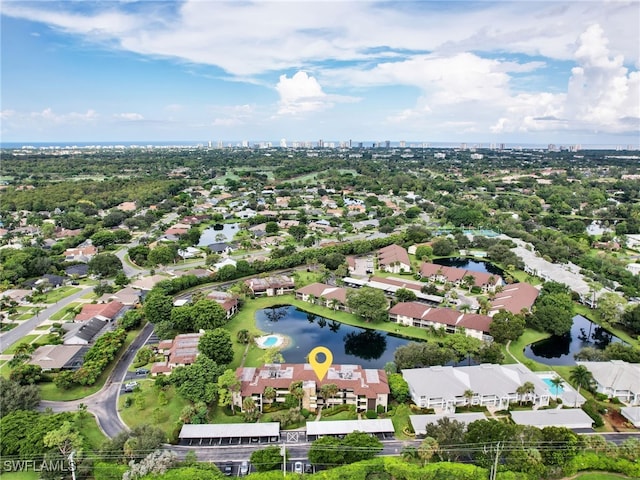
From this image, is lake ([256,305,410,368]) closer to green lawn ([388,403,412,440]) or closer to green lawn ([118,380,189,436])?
green lawn ([388,403,412,440])

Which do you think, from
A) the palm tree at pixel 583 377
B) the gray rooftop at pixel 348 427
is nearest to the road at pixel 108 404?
the gray rooftop at pixel 348 427

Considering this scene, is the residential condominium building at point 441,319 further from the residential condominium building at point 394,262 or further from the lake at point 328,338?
the residential condominium building at point 394,262

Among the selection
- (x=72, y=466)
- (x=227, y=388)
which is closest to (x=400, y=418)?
(x=227, y=388)

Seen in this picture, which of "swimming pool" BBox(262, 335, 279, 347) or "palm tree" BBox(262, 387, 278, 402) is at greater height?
"palm tree" BBox(262, 387, 278, 402)

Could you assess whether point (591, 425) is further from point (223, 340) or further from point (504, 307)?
point (223, 340)

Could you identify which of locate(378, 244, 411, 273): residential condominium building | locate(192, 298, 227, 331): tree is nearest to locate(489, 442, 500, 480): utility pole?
locate(192, 298, 227, 331): tree
